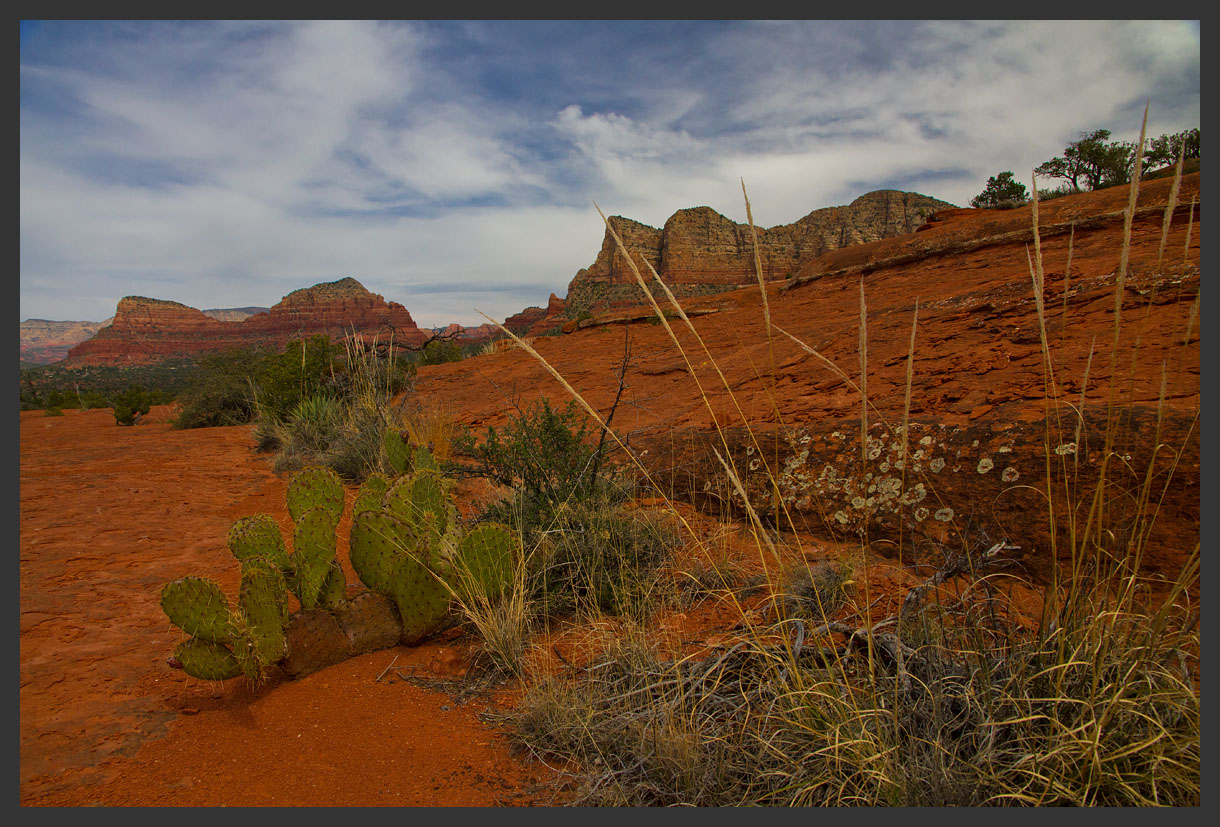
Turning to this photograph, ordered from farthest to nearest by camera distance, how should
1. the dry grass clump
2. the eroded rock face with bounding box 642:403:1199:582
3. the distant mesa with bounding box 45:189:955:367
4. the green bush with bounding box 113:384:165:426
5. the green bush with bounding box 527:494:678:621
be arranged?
the distant mesa with bounding box 45:189:955:367 → the green bush with bounding box 113:384:165:426 → the green bush with bounding box 527:494:678:621 → the eroded rock face with bounding box 642:403:1199:582 → the dry grass clump

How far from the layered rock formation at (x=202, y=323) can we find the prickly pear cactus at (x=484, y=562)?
86501mm

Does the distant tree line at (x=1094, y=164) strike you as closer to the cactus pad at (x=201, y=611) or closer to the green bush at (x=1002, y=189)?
the green bush at (x=1002, y=189)

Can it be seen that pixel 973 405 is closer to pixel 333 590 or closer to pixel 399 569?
pixel 399 569

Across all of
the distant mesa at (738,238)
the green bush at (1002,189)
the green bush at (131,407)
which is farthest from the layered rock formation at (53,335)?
the green bush at (1002,189)

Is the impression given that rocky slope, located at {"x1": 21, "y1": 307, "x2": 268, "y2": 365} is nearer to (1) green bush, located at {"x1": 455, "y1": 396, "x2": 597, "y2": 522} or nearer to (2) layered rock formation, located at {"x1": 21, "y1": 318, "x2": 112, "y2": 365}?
(2) layered rock formation, located at {"x1": 21, "y1": 318, "x2": 112, "y2": 365}

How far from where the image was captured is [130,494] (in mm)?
5406

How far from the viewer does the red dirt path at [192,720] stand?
186cm

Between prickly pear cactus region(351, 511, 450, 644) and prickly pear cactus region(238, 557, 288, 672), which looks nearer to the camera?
prickly pear cactus region(238, 557, 288, 672)

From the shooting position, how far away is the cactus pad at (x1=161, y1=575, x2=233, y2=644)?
229 centimetres

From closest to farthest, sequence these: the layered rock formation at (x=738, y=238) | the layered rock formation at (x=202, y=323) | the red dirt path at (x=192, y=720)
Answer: the red dirt path at (x=192, y=720) → the layered rock formation at (x=738, y=238) → the layered rock formation at (x=202, y=323)

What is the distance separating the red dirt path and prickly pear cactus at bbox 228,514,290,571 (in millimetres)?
541

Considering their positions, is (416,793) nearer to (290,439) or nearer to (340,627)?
(340,627)

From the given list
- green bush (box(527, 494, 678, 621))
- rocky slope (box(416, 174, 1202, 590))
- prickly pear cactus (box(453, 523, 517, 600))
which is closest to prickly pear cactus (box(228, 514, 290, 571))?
prickly pear cactus (box(453, 523, 517, 600))

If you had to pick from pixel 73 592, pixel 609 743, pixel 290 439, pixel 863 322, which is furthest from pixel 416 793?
pixel 290 439
